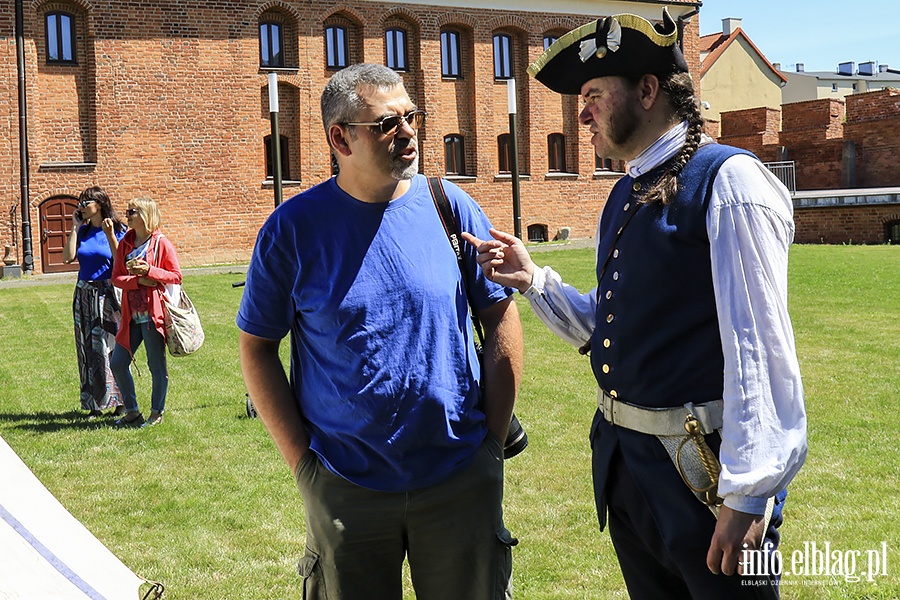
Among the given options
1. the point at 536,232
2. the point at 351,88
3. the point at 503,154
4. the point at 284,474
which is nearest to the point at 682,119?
the point at 351,88

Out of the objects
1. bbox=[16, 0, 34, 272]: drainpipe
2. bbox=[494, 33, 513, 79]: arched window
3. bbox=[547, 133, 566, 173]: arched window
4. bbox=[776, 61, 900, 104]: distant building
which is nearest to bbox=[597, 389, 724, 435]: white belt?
bbox=[16, 0, 34, 272]: drainpipe

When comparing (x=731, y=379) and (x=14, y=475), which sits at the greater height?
(x=731, y=379)

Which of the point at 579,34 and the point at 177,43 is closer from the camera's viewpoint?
the point at 579,34

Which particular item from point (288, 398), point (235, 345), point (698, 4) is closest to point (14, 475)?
point (288, 398)

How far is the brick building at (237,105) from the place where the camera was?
27016 millimetres

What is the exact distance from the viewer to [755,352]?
2416 millimetres

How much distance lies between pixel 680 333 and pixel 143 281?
6.35 meters

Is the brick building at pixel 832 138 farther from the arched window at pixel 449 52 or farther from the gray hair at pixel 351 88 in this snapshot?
the gray hair at pixel 351 88

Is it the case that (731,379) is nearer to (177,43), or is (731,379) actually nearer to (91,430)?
(91,430)

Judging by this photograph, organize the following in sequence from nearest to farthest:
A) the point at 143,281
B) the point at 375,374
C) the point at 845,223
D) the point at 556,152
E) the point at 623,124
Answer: the point at 623,124 < the point at 375,374 < the point at 143,281 < the point at 845,223 < the point at 556,152

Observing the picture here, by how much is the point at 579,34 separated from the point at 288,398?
1456 millimetres

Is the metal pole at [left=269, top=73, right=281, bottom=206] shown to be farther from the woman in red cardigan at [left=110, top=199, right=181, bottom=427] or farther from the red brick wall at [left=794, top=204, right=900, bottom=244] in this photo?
the red brick wall at [left=794, top=204, right=900, bottom=244]

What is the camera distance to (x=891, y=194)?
26438mm

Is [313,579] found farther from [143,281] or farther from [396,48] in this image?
[396,48]
